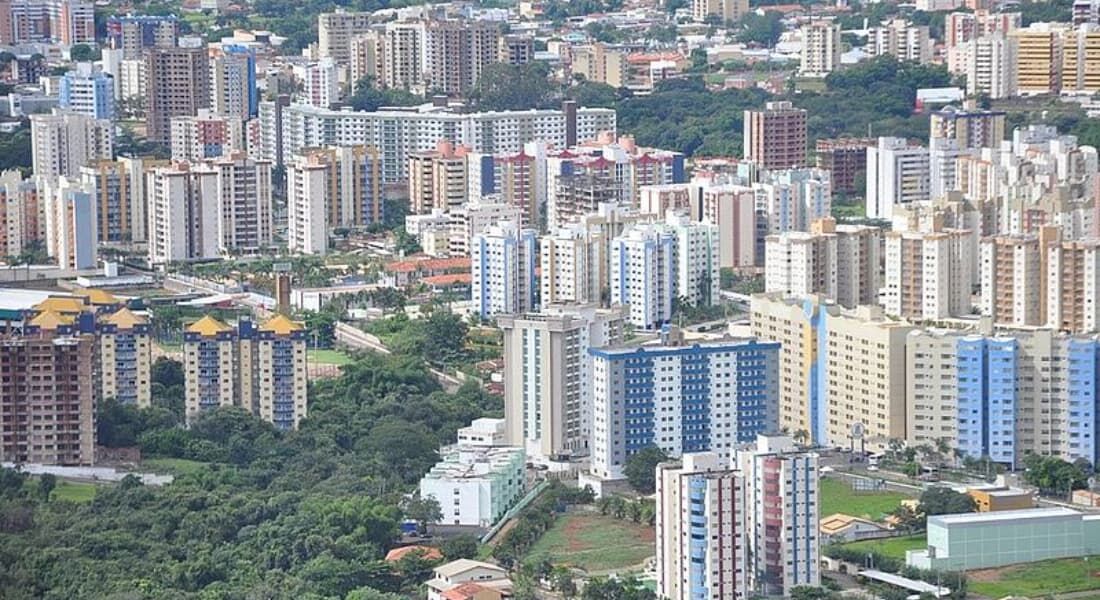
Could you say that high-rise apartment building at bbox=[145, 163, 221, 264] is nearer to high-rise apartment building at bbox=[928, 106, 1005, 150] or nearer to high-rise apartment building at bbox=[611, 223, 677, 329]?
high-rise apartment building at bbox=[611, 223, 677, 329]

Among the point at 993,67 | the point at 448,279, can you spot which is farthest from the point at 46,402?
the point at 993,67

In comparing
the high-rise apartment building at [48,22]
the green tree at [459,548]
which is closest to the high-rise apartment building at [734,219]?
the green tree at [459,548]

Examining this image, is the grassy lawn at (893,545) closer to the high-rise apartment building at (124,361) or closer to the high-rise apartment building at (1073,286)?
the high-rise apartment building at (1073,286)

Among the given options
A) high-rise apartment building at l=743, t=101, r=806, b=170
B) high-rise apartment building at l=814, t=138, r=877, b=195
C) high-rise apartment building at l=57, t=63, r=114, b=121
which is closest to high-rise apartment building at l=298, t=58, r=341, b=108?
high-rise apartment building at l=57, t=63, r=114, b=121

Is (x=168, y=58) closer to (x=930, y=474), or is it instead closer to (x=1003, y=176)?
(x=1003, y=176)

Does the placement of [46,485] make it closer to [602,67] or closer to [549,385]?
[549,385]

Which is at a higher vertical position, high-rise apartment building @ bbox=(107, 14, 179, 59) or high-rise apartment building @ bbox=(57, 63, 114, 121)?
high-rise apartment building @ bbox=(107, 14, 179, 59)
